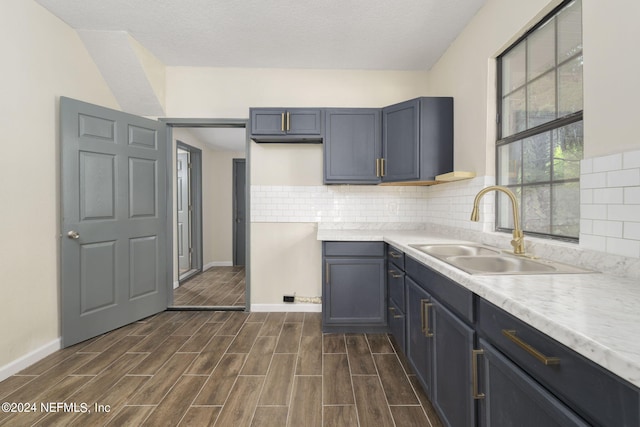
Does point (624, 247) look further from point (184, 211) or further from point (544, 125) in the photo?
point (184, 211)

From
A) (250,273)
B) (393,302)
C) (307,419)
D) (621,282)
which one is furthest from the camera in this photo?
(250,273)

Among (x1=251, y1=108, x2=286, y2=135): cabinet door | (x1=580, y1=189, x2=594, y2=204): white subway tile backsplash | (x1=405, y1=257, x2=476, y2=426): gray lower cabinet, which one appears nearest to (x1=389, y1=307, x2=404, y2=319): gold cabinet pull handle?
(x1=405, y1=257, x2=476, y2=426): gray lower cabinet

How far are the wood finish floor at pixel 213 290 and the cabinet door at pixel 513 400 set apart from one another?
9.42 feet

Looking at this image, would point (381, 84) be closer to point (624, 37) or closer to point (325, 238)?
point (325, 238)

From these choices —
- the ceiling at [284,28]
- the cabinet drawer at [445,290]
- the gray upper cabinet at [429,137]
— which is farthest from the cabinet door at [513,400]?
the ceiling at [284,28]

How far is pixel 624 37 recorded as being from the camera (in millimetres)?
1166

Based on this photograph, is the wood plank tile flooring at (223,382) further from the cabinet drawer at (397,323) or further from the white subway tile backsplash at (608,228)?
the white subway tile backsplash at (608,228)

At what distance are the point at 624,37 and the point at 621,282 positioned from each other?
1023 millimetres

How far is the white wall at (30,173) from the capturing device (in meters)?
1.99

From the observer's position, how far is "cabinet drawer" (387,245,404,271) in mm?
2176

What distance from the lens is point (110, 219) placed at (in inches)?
105

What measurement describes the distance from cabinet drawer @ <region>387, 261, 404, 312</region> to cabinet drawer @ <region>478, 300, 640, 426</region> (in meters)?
1.15

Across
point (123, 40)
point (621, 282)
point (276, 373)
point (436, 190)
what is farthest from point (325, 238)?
point (123, 40)

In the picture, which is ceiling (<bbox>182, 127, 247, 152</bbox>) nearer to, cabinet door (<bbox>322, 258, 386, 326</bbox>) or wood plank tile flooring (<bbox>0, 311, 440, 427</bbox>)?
cabinet door (<bbox>322, 258, 386, 326</bbox>)
